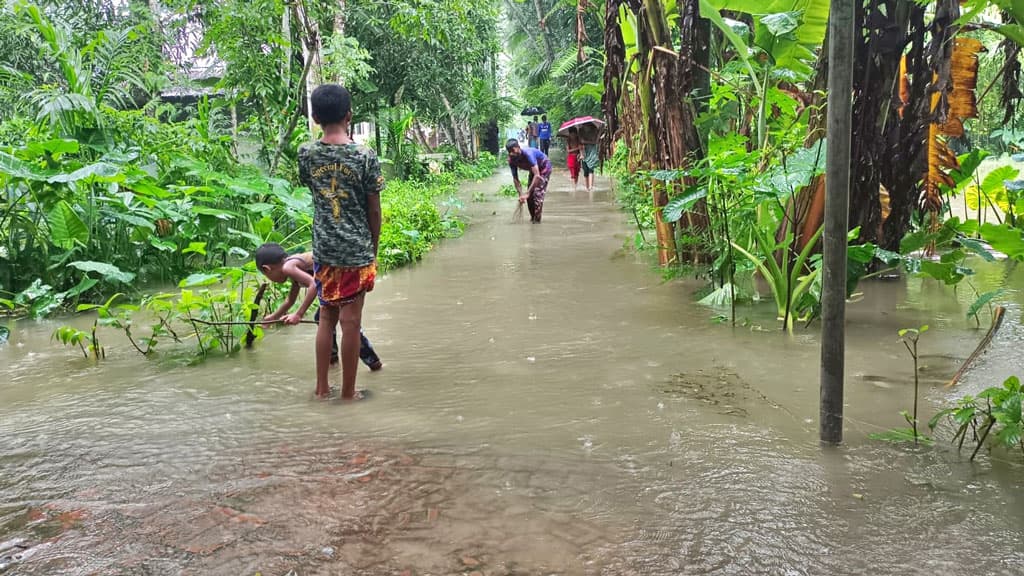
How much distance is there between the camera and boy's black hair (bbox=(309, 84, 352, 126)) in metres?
3.63

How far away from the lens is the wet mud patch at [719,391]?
11.6 ft

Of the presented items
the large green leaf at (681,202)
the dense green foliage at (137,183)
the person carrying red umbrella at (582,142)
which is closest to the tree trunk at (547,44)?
the person carrying red umbrella at (582,142)

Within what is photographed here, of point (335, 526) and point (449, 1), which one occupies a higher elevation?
point (449, 1)

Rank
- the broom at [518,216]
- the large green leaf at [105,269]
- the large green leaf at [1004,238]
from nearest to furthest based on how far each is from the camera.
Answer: the large green leaf at [1004,238], the large green leaf at [105,269], the broom at [518,216]

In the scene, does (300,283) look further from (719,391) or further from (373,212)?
(719,391)

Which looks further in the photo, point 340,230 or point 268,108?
point 268,108

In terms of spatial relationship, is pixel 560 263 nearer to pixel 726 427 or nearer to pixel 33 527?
pixel 726 427

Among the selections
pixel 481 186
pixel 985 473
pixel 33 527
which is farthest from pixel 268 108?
pixel 481 186

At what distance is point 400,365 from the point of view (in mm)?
4531

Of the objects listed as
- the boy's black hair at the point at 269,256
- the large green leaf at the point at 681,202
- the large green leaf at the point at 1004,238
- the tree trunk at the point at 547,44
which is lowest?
the boy's black hair at the point at 269,256

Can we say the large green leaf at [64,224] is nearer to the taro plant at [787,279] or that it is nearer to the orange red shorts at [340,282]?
the orange red shorts at [340,282]

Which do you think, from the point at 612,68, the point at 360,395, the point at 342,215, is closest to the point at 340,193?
the point at 342,215

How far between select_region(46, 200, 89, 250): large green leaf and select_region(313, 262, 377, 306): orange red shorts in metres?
3.43

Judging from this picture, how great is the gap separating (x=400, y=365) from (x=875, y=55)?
11.8 feet
